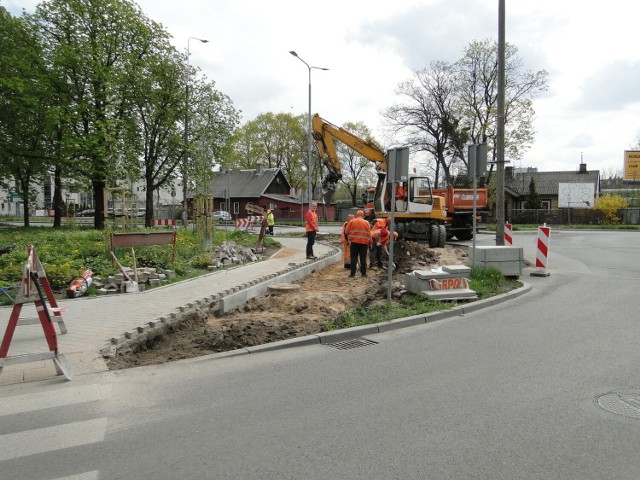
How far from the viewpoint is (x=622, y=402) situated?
429cm

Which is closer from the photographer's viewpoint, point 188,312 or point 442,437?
point 442,437

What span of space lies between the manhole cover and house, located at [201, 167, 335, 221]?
55.1m

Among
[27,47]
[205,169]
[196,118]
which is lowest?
[205,169]

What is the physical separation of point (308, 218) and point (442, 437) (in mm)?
11264

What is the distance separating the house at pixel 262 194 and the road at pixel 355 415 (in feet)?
177

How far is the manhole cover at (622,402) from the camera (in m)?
4.07

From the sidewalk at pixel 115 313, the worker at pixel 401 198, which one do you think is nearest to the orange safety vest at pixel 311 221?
the sidewalk at pixel 115 313

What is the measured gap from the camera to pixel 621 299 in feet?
30.3

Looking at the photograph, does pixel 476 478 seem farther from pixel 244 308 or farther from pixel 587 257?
pixel 587 257

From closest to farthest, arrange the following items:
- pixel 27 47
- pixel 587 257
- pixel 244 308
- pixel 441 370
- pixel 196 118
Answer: pixel 441 370 < pixel 244 308 < pixel 587 257 < pixel 27 47 < pixel 196 118

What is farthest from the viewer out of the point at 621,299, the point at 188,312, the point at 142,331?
the point at 621,299

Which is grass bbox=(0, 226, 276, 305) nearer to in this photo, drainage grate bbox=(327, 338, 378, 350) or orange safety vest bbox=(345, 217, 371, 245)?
orange safety vest bbox=(345, 217, 371, 245)

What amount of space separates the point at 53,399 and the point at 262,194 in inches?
2244

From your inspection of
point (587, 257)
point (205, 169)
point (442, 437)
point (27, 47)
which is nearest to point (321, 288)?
point (442, 437)
